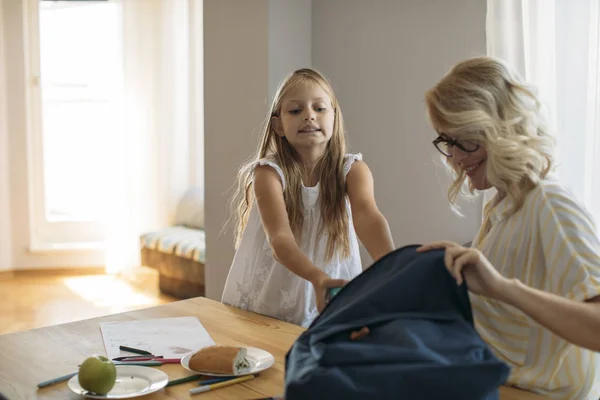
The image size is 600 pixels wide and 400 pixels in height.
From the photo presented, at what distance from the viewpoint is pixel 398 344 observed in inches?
41.4

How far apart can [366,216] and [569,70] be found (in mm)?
1331

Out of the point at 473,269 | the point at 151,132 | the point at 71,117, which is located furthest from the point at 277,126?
the point at 71,117

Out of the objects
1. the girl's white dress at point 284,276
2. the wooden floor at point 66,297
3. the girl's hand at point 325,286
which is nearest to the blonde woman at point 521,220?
the girl's hand at point 325,286

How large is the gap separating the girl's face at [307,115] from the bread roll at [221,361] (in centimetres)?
79

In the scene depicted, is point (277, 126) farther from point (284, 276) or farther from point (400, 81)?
point (400, 81)

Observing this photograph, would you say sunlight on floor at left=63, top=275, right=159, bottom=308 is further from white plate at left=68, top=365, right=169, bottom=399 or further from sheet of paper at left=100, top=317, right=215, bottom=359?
white plate at left=68, top=365, right=169, bottom=399

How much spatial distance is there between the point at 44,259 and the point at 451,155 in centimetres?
506

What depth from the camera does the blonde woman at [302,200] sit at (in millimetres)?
2086

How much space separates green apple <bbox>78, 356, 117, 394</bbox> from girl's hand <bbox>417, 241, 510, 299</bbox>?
0.60 meters

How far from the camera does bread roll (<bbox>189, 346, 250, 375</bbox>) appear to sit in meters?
1.43

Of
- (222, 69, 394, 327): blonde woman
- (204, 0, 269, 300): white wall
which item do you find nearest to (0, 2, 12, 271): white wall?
(204, 0, 269, 300): white wall

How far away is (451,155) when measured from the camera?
152 centimetres

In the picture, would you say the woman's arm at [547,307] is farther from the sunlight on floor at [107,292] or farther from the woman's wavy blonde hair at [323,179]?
the sunlight on floor at [107,292]

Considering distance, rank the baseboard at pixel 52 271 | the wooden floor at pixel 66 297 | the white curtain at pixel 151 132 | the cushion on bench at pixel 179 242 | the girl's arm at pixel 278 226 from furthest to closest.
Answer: the baseboard at pixel 52 271, the white curtain at pixel 151 132, the cushion on bench at pixel 179 242, the wooden floor at pixel 66 297, the girl's arm at pixel 278 226
